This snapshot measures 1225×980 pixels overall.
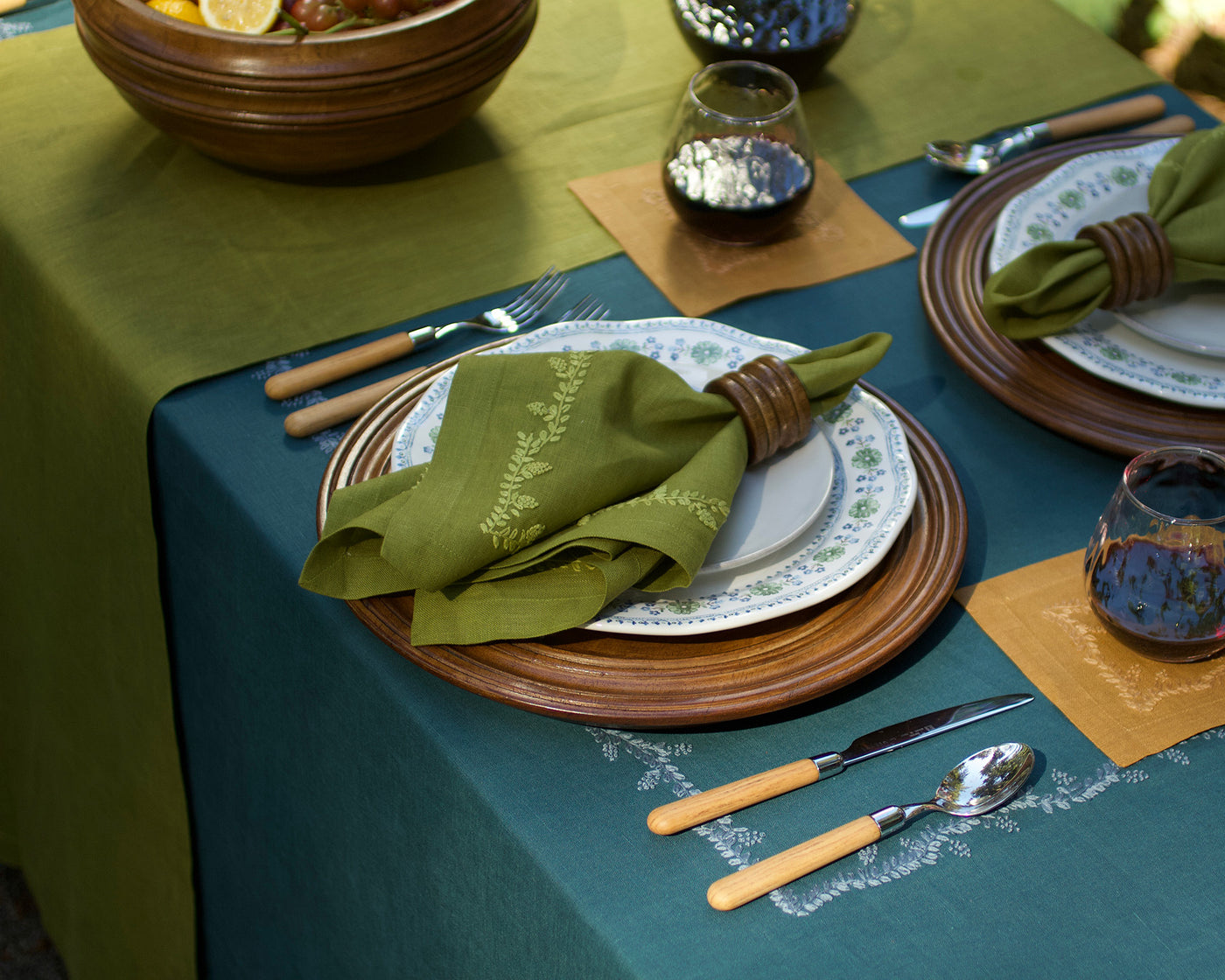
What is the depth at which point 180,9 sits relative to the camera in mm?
1084

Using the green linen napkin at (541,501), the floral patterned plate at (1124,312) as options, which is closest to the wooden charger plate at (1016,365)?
the floral patterned plate at (1124,312)

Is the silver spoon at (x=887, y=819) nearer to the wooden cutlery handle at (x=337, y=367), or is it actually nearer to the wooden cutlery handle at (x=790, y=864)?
the wooden cutlery handle at (x=790, y=864)

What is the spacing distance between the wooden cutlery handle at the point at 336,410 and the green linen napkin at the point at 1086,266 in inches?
17.9

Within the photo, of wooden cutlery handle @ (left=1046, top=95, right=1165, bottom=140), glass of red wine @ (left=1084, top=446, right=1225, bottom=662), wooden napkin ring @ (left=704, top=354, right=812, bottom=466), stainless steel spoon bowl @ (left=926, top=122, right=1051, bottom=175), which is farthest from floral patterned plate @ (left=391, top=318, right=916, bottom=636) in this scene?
wooden cutlery handle @ (left=1046, top=95, right=1165, bottom=140)

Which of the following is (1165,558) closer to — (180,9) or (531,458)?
(531,458)

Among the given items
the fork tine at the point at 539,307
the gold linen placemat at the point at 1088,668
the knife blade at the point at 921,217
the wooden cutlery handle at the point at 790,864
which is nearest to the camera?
the wooden cutlery handle at the point at 790,864

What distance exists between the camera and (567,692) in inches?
26.4

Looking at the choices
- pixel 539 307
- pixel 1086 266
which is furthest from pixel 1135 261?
pixel 539 307

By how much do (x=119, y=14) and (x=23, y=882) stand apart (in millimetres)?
1200

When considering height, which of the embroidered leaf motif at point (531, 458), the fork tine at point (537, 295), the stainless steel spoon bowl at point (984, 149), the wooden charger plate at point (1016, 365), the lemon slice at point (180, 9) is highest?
the lemon slice at point (180, 9)

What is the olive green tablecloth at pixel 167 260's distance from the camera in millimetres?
1005

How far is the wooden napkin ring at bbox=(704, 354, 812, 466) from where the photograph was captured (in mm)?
781

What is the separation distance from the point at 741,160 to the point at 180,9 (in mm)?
520

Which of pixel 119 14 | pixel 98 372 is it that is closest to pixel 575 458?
pixel 98 372
